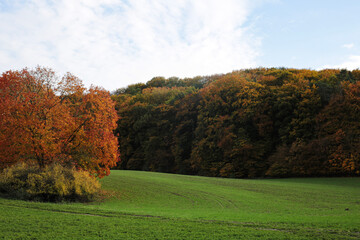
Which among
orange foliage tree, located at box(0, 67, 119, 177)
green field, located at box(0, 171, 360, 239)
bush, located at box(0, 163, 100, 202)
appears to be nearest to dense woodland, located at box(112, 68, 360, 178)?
green field, located at box(0, 171, 360, 239)

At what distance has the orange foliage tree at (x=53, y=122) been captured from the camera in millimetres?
19688

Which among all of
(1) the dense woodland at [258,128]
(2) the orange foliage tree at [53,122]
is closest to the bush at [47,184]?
(2) the orange foliage tree at [53,122]

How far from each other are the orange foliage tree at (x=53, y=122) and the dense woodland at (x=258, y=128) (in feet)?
85.7

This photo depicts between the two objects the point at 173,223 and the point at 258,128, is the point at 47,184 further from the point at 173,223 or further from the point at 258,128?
the point at 258,128

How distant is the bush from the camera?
1719cm

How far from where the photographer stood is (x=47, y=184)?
1727cm

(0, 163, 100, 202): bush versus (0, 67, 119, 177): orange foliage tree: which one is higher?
(0, 67, 119, 177): orange foliage tree

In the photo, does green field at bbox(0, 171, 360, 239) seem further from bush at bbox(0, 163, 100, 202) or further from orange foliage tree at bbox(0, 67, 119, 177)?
orange foliage tree at bbox(0, 67, 119, 177)

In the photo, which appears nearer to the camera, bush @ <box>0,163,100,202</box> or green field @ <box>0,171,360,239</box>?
green field @ <box>0,171,360,239</box>

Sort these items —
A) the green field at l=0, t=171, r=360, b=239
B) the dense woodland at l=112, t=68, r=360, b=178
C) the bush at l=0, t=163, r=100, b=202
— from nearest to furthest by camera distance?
the green field at l=0, t=171, r=360, b=239, the bush at l=0, t=163, r=100, b=202, the dense woodland at l=112, t=68, r=360, b=178

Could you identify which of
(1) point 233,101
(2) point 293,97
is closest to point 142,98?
(1) point 233,101

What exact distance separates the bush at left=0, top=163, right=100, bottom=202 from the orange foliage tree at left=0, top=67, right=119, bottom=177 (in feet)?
6.16

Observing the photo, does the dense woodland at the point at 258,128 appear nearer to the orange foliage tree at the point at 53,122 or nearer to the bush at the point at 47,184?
the orange foliage tree at the point at 53,122

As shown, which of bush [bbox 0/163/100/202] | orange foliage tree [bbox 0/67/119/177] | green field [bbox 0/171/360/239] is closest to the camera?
green field [bbox 0/171/360/239]
